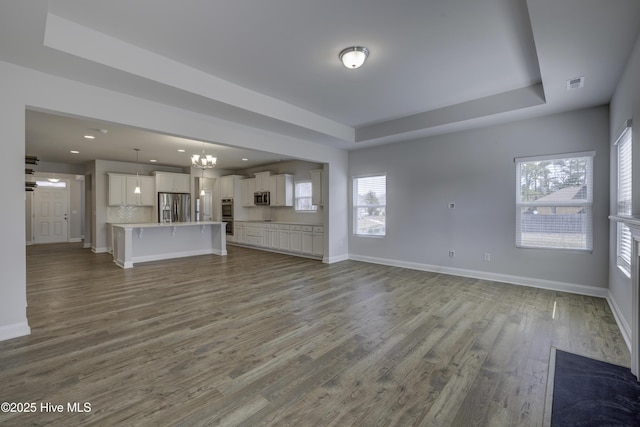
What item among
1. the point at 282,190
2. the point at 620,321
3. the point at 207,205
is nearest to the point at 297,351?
the point at 620,321

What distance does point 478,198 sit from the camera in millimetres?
5047

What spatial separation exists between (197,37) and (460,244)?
16.7 ft

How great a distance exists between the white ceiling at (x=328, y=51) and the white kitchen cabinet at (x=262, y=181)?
4.43 metres

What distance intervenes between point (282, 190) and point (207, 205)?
11.2 feet

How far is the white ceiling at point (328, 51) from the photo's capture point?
2355 mm

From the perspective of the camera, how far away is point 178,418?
1.72 metres

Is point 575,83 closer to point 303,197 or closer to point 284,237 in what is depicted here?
point 303,197

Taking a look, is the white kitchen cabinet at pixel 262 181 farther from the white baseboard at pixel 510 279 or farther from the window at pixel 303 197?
the white baseboard at pixel 510 279

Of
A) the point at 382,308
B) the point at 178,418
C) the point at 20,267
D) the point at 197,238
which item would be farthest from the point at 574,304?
the point at 197,238

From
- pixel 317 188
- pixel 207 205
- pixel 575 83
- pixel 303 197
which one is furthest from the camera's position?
pixel 207 205

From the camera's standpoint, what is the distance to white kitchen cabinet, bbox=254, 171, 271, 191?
899 cm

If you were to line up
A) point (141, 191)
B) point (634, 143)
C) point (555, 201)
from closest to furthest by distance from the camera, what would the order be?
point (634, 143) < point (555, 201) < point (141, 191)

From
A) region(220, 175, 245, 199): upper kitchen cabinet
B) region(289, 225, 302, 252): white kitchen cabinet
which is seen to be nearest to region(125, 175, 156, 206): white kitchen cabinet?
region(220, 175, 245, 199): upper kitchen cabinet

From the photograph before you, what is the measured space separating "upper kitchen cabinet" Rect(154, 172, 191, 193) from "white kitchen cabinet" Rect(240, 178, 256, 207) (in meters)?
1.79
